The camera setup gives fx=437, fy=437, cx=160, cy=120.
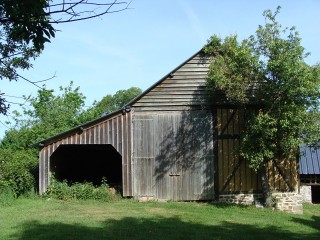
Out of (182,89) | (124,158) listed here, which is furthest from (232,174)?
(124,158)

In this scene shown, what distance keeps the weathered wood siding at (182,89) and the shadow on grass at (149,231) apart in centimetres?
607

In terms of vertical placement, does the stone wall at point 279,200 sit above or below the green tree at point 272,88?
below

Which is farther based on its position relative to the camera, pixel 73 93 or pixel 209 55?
pixel 73 93

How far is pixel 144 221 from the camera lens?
42.8 feet

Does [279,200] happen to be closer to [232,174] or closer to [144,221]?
[232,174]

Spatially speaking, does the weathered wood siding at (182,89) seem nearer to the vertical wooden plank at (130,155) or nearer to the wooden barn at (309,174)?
the vertical wooden plank at (130,155)

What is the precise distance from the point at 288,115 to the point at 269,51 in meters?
2.41

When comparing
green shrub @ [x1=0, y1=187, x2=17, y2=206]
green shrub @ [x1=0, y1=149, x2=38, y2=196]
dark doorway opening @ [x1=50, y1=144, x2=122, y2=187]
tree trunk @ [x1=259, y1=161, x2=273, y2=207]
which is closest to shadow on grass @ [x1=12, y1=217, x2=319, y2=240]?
green shrub @ [x1=0, y1=187, x2=17, y2=206]

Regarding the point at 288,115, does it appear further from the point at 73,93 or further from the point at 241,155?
the point at 73,93

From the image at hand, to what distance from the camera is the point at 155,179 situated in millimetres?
17750

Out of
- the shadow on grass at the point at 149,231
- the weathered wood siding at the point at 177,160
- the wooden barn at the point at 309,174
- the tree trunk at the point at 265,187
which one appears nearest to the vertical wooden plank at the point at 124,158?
the weathered wood siding at the point at 177,160

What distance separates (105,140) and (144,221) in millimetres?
5532

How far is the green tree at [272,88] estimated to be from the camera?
15.5 meters

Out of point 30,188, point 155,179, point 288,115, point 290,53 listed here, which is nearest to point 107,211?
point 155,179
